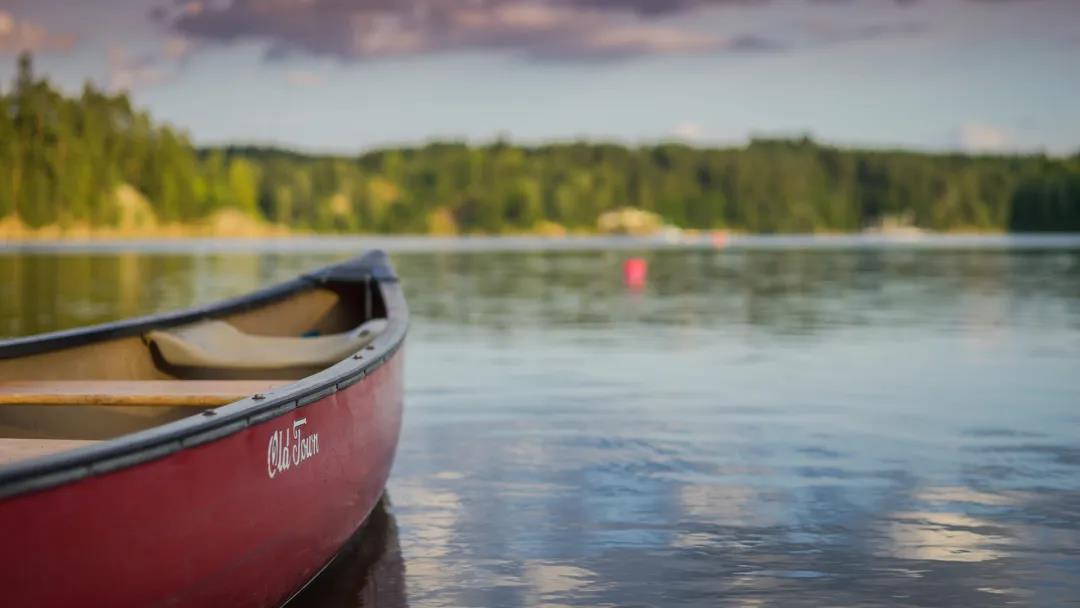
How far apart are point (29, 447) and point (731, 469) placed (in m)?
7.52

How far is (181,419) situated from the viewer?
7879 mm

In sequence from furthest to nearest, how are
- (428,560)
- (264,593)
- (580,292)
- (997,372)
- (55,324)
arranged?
(580,292) < (55,324) < (997,372) < (428,560) < (264,593)

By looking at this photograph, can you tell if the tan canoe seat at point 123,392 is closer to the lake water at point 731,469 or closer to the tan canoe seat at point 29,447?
the tan canoe seat at point 29,447

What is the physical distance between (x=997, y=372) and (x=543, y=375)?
7401 mm

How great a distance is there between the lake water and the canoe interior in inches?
61.8

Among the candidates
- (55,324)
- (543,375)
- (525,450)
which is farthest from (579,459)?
(55,324)

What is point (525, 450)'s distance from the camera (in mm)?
14477

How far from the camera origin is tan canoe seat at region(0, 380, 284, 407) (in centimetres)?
874

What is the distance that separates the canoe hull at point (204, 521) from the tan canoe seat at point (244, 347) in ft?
8.30

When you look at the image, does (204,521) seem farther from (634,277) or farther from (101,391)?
(634,277)

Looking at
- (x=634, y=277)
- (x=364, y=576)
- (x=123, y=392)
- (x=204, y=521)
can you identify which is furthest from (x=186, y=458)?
(x=634, y=277)

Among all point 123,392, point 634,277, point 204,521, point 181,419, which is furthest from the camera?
point 634,277

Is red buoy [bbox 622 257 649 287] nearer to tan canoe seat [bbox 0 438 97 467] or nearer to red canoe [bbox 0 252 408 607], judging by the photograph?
red canoe [bbox 0 252 408 607]

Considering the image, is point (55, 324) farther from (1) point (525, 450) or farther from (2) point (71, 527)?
(2) point (71, 527)
